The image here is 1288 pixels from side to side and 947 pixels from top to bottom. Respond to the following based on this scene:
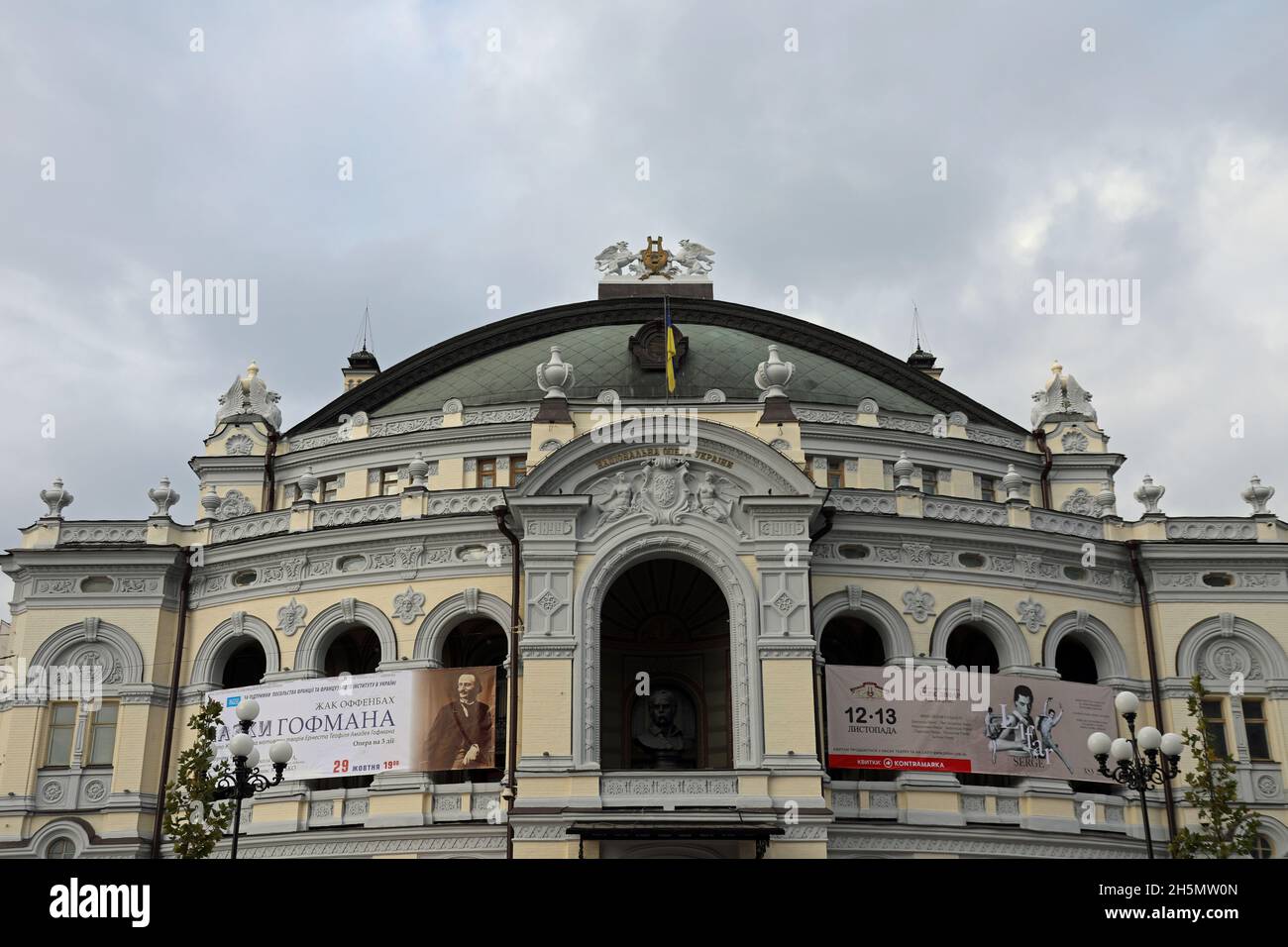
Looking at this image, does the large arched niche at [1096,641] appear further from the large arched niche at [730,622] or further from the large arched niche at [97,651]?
the large arched niche at [97,651]

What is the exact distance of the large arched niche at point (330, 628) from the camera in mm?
37031

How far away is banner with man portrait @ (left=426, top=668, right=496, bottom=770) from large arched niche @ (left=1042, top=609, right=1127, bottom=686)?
50.6 feet

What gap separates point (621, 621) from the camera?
38250mm

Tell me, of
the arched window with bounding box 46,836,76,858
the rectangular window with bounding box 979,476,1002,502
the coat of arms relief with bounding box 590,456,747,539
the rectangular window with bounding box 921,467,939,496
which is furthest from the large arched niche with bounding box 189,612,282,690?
the rectangular window with bounding box 979,476,1002,502

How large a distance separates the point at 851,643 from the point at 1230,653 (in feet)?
35.8

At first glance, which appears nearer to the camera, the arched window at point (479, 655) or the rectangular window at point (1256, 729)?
the arched window at point (479, 655)

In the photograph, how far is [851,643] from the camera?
38438 millimetres

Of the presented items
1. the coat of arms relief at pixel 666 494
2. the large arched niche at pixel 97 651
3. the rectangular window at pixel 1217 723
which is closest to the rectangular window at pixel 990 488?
the rectangular window at pixel 1217 723

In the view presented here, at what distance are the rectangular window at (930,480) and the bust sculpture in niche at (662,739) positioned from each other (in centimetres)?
1212

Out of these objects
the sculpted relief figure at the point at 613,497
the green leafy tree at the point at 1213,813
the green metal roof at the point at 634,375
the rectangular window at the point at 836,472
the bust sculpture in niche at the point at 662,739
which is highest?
the green metal roof at the point at 634,375

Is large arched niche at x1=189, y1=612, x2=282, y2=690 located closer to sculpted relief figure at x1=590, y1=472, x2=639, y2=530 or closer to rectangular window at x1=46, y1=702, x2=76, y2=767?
Result: rectangular window at x1=46, y1=702, x2=76, y2=767
